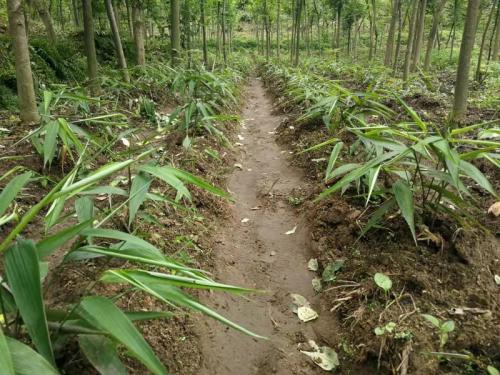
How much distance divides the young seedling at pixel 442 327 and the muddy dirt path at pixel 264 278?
0.59 meters

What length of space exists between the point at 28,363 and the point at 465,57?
196 inches

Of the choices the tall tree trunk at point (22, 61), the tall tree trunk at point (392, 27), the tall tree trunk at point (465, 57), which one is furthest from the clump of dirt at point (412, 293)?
the tall tree trunk at point (392, 27)

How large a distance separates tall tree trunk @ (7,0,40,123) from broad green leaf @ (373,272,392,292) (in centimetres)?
374

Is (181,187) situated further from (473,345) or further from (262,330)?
(473,345)

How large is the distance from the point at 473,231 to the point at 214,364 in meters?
1.92

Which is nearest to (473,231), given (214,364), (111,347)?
(214,364)

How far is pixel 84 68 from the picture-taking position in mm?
8953

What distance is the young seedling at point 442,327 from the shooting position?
1952 millimetres

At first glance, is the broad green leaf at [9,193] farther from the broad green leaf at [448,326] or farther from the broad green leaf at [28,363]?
the broad green leaf at [448,326]

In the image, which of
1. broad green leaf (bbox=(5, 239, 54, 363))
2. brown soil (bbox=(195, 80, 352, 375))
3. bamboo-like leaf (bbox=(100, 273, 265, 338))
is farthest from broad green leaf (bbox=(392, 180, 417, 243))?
broad green leaf (bbox=(5, 239, 54, 363))

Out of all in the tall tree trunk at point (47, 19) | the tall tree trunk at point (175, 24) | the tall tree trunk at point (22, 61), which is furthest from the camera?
the tall tree trunk at point (47, 19)

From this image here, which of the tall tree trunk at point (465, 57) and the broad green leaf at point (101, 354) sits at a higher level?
the tall tree trunk at point (465, 57)

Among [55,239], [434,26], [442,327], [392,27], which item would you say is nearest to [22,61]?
[55,239]

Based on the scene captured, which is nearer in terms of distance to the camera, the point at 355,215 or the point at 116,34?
the point at 355,215
